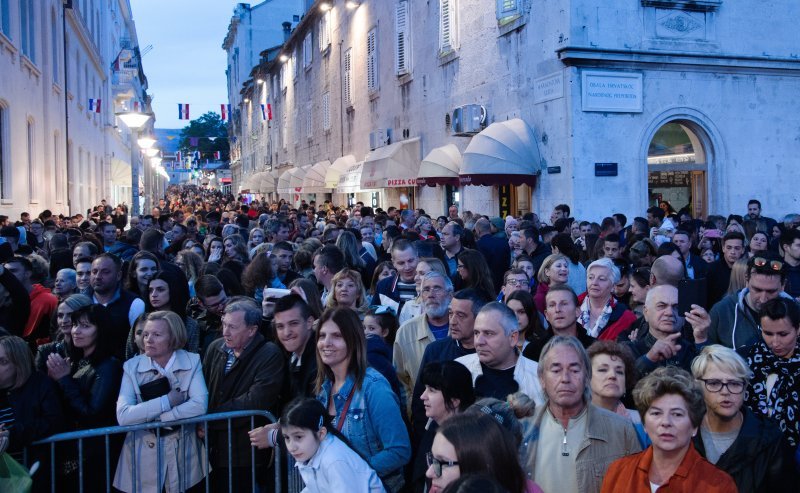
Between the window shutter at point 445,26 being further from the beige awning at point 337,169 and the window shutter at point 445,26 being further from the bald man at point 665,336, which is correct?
the bald man at point 665,336

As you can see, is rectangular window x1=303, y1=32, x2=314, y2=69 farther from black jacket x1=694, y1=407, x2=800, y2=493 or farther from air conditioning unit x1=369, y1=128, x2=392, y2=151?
black jacket x1=694, y1=407, x2=800, y2=493

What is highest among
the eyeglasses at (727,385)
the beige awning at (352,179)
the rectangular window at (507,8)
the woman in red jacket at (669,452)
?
the rectangular window at (507,8)

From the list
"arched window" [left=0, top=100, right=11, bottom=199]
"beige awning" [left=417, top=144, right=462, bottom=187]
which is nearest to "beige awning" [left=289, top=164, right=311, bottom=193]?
"beige awning" [left=417, top=144, right=462, bottom=187]

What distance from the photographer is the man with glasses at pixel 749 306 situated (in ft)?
19.5

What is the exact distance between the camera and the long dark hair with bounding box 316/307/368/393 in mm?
4590

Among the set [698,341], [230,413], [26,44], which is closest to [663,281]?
[698,341]

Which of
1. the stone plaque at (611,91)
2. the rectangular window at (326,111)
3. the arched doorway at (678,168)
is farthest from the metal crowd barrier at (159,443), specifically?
the rectangular window at (326,111)

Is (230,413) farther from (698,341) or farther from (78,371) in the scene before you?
(698,341)

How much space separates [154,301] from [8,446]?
2.38m

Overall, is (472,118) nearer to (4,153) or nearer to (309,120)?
(4,153)

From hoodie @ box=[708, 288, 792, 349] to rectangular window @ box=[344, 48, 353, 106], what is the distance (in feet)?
99.4

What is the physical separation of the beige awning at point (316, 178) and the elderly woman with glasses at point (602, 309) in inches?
1150

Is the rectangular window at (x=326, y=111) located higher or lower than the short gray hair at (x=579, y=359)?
higher

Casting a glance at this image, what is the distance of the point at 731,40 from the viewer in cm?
1727
